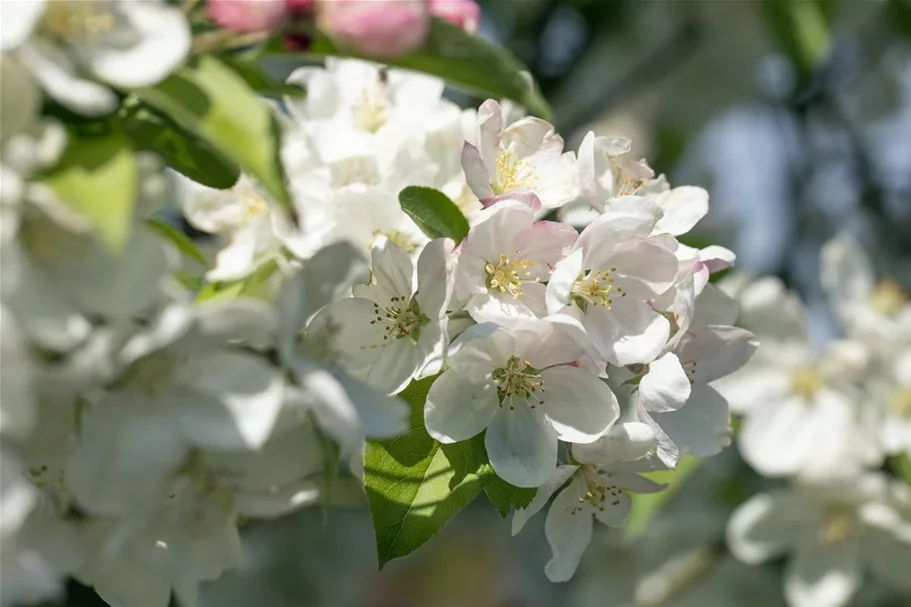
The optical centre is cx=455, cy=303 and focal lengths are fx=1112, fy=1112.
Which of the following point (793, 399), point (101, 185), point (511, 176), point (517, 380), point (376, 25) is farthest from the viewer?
point (793, 399)

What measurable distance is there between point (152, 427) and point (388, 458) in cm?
36

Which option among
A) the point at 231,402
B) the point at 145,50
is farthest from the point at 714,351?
the point at 145,50

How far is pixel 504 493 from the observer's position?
1.20 metres

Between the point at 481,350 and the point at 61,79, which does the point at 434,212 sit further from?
the point at 61,79

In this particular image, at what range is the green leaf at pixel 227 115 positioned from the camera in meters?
0.89

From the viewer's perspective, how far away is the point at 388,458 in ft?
4.03

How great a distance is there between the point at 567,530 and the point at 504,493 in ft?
0.37

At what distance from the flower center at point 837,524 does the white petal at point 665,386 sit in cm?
107

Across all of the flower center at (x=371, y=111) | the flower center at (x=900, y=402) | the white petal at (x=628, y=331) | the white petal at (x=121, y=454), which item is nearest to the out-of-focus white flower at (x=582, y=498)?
the white petal at (x=628, y=331)

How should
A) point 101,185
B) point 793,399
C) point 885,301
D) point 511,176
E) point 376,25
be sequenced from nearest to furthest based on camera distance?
point 101,185, point 376,25, point 511,176, point 793,399, point 885,301

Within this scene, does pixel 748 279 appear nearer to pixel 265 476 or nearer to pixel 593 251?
pixel 593 251

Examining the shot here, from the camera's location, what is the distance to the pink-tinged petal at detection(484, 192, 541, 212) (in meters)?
1.19

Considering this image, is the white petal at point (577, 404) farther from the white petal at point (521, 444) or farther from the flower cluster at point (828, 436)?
the flower cluster at point (828, 436)

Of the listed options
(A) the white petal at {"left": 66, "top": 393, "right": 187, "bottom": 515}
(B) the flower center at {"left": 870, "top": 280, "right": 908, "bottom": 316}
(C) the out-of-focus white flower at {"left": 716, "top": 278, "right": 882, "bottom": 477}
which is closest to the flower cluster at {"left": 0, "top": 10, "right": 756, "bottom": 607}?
(A) the white petal at {"left": 66, "top": 393, "right": 187, "bottom": 515}
